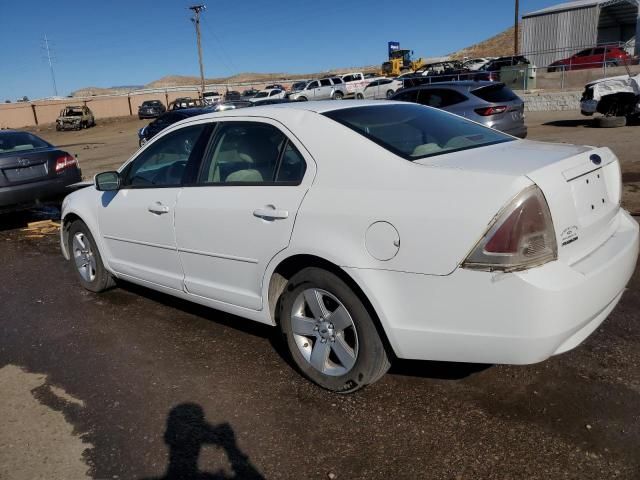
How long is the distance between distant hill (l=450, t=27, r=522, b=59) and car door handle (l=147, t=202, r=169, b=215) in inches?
3227

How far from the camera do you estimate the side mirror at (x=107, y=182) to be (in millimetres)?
4539

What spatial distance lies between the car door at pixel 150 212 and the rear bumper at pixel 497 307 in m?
1.75

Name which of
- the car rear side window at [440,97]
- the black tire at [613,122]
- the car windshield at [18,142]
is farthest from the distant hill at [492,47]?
the car windshield at [18,142]

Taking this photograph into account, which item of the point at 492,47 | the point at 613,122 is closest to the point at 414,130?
the point at 613,122

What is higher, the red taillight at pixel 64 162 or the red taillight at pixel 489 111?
the red taillight at pixel 489 111

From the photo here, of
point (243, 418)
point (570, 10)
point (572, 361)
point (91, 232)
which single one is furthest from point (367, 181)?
point (570, 10)

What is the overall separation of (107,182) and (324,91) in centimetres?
3438

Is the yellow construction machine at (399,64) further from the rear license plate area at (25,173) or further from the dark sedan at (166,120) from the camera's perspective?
the rear license plate area at (25,173)

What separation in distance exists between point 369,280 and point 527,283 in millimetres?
751

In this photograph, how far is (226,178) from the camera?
376 cm

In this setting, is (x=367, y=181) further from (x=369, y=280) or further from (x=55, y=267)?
(x=55, y=267)

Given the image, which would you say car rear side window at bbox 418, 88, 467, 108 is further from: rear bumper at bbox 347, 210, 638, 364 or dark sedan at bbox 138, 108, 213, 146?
rear bumper at bbox 347, 210, 638, 364

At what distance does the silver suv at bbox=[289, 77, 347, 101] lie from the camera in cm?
3700

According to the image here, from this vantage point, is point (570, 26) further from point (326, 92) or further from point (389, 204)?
point (389, 204)
